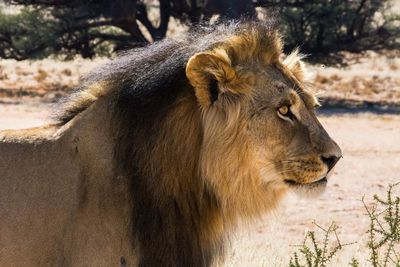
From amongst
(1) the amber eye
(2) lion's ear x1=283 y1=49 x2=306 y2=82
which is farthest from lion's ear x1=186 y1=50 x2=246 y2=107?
(2) lion's ear x1=283 y1=49 x2=306 y2=82

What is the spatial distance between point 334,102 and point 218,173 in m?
20.5

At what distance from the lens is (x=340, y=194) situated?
12781 millimetres

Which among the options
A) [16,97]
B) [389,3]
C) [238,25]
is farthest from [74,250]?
[389,3]

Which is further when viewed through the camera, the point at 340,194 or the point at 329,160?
the point at 340,194

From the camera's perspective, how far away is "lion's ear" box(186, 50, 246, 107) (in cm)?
442

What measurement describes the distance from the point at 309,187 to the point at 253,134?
37 centimetres

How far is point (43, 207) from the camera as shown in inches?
180

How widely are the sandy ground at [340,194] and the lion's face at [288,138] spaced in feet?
0.64

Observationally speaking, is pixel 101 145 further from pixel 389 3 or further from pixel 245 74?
pixel 389 3

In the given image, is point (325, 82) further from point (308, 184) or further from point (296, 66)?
point (308, 184)

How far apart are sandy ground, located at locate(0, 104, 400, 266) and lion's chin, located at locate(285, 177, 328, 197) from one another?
60 millimetres

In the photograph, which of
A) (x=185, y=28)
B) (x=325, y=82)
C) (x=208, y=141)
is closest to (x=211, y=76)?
(x=208, y=141)

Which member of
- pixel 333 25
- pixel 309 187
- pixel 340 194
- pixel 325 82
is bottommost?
pixel 325 82

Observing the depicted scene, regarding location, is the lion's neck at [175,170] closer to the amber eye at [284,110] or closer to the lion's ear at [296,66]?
the amber eye at [284,110]
